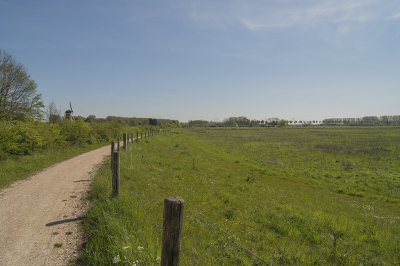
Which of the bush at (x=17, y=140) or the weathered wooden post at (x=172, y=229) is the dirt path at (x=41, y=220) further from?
the bush at (x=17, y=140)

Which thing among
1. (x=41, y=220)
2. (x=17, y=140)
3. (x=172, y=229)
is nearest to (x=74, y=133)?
(x=17, y=140)

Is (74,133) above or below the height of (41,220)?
above

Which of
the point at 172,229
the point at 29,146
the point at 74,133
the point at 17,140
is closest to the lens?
the point at 172,229

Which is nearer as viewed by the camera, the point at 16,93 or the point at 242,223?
the point at 242,223

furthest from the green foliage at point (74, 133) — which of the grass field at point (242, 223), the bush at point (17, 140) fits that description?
the grass field at point (242, 223)

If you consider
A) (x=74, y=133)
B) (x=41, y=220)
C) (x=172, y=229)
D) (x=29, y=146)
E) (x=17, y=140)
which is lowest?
(x=41, y=220)

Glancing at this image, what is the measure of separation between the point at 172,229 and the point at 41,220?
5.21m

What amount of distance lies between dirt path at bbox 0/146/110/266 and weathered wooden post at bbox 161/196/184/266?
2.79 meters

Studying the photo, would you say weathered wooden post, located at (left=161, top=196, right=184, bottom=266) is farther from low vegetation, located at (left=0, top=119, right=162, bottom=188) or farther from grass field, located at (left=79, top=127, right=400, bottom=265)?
low vegetation, located at (left=0, top=119, right=162, bottom=188)

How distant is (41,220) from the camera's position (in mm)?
5391

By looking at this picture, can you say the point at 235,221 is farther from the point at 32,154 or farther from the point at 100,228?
the point at 32,154

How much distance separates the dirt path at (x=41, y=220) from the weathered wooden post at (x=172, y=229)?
9.16 ft

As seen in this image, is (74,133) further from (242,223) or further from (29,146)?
(242,223)

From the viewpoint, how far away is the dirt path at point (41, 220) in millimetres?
4016
